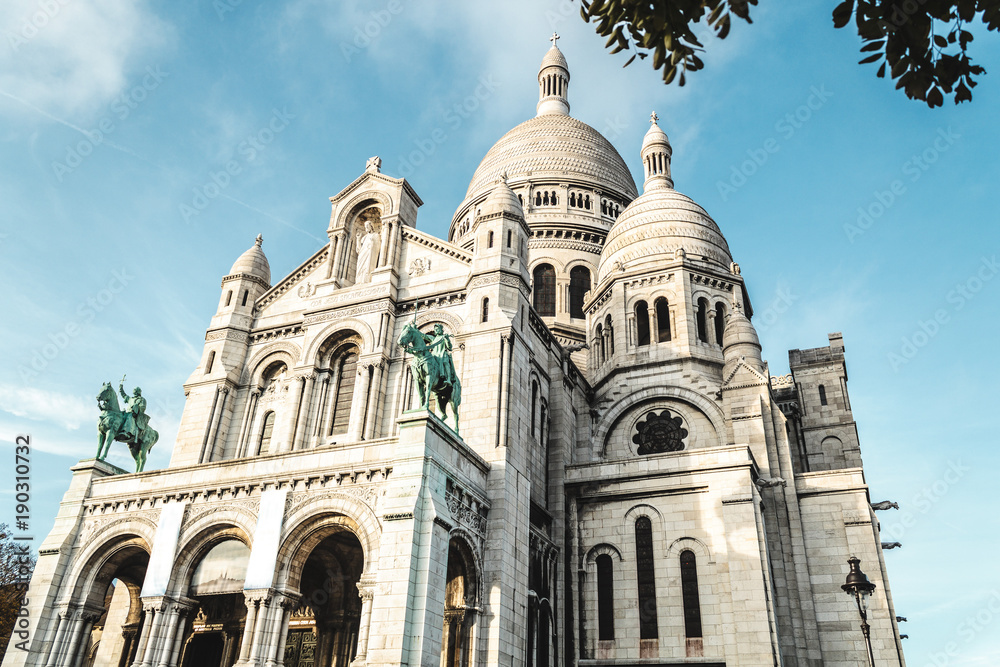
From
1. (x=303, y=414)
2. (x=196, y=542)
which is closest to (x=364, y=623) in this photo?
(x=196, y=542)

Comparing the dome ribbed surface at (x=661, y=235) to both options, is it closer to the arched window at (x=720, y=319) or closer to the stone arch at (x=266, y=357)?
the arched window at (x=720, y=319)

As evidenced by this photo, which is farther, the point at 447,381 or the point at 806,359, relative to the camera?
the point at 806,359

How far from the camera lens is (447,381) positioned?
74.2 ft

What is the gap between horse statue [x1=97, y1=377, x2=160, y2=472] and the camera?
26859mm

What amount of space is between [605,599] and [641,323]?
1362 centimetres

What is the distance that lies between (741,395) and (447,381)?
13422 millimetres

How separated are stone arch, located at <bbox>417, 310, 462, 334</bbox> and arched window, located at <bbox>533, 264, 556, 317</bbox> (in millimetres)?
16281

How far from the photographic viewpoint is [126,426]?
2722cm

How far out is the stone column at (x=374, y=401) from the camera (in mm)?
27078

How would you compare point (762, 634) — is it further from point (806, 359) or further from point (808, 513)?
point (806, 359)

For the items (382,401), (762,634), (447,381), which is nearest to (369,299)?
(382,401)

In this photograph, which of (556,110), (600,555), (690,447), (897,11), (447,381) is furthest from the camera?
(556,110)

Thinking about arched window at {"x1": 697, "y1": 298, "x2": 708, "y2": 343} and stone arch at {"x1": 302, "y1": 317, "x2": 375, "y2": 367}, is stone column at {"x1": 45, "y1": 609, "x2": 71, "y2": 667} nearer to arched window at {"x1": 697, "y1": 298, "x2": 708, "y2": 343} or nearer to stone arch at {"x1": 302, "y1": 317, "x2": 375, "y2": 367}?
stone arch at {"x1": 302, "y1": 317, "x2": 375, "y2": 367}

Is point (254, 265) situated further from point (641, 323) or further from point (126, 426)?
point (641, 323)
